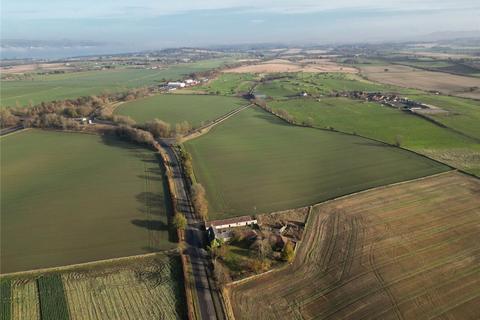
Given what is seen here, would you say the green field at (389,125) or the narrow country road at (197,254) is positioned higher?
the green field at (389,125)

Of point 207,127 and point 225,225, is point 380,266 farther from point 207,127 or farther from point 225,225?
point 207,127

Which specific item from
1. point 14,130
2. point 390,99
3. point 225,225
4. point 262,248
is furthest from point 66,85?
point 262,248

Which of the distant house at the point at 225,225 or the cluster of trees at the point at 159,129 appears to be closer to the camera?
→ the distant house at the point at 225,225

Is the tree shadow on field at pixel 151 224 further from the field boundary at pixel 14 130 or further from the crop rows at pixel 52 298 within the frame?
the field boundary at pixel 14 130

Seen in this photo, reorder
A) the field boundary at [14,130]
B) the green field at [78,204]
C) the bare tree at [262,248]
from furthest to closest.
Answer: the field boundary at [14,130] → the green field at [78,204] → the bare tree at [262,248]

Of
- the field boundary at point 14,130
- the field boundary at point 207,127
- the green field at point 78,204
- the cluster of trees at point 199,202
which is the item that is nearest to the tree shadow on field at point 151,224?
the green field at point 78,204

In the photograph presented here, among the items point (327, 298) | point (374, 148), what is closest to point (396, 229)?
point (327, 298)
